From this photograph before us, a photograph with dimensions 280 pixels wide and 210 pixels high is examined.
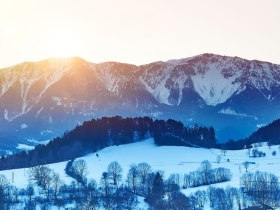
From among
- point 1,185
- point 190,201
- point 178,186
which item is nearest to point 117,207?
point 190,201

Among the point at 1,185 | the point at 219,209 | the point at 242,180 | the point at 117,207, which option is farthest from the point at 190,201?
the point at 1,185

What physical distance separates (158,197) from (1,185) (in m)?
53.6

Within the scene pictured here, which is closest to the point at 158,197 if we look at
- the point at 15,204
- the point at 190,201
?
the point at 190,201

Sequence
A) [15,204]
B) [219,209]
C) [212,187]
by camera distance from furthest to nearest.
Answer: [212,187]
[15,204]
[219,209]

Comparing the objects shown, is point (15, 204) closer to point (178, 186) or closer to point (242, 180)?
point (178, 186)

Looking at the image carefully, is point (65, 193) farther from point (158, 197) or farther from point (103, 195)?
point (158, 197)

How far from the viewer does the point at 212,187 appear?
615 ft

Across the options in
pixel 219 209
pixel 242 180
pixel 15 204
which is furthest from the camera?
pixel 242 180

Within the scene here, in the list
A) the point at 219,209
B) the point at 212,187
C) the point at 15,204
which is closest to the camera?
the point at 219,209

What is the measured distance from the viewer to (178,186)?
198125 millimetres

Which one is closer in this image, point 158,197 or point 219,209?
Result: point 219,209

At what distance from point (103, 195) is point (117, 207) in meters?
19.8

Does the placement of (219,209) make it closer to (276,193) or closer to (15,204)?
(276,193)

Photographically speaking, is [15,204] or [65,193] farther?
[65,193]
